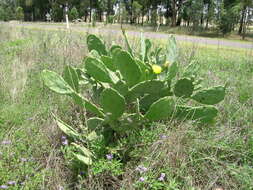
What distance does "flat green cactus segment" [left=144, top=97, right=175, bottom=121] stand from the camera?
138 cm

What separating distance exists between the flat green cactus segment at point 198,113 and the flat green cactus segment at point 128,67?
1.34ft

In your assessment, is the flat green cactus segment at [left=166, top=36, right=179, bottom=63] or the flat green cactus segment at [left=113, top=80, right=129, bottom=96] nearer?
the flat green cactus segment at [left=113, top=80, right=129, bottom=96]

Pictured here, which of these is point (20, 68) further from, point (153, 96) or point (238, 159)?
point (238, 159)

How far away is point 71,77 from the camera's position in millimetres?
1513

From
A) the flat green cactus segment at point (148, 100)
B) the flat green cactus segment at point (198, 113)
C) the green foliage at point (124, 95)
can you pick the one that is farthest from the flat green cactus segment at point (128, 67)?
the flat green cactus segment at point (198, 113)

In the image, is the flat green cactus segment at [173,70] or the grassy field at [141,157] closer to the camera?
the grassy field at [141,157]

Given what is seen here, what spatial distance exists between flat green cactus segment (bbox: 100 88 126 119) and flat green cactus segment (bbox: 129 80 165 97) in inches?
6.7

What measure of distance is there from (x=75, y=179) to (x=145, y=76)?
0.84 meters

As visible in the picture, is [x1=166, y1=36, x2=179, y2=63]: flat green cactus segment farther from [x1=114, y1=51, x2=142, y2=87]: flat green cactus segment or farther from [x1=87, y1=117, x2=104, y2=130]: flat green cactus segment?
[x1=87, y1=117, x2=104, y2=130]: flat green cactus segment

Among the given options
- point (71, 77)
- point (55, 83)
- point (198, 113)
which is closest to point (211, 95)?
point (198, 113)

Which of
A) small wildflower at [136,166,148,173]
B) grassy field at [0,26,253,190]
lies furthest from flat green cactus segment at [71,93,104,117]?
small wildflower at [136,166,148,173]

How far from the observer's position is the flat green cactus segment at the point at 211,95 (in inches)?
64.6

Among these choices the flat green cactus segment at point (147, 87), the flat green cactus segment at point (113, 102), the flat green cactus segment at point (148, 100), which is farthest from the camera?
the flat green cactus segment at point (148, 100)

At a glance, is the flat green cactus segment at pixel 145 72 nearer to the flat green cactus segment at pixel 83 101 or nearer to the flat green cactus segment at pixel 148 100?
the flat green cactus segment at pixel 148 100
